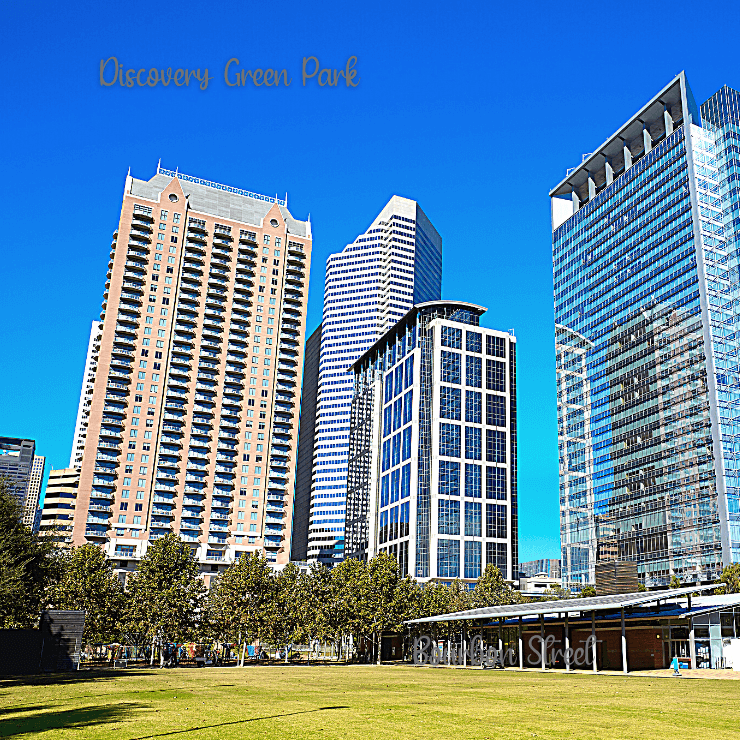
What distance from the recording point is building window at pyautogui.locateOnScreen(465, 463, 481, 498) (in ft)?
504

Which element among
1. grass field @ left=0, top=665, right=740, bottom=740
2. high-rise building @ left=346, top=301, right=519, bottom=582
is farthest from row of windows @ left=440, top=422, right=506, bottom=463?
grass field @ left=0, top=665, right=740, bottom=740

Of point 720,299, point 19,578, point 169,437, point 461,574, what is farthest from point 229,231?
point 19,578

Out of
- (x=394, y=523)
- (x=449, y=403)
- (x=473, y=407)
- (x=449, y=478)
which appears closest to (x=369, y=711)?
(x=449, y=478)

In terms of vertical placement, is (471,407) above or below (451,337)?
below

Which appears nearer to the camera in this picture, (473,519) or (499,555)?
(499,555)

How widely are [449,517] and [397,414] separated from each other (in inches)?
1139

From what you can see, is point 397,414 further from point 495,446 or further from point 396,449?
point 495,446

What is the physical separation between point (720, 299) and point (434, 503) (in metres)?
66.4

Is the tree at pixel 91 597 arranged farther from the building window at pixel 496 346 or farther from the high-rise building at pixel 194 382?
the building window at pixel 496 346

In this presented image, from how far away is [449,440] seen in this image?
154750 mm

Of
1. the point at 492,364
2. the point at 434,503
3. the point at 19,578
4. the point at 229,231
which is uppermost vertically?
the point at 229,231

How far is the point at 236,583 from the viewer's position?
283ft

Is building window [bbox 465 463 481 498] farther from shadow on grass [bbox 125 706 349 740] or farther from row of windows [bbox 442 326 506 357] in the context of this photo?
shadow on grass [bbox 125 706 349 740]

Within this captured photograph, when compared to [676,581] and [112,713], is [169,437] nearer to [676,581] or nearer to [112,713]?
[676,581]
